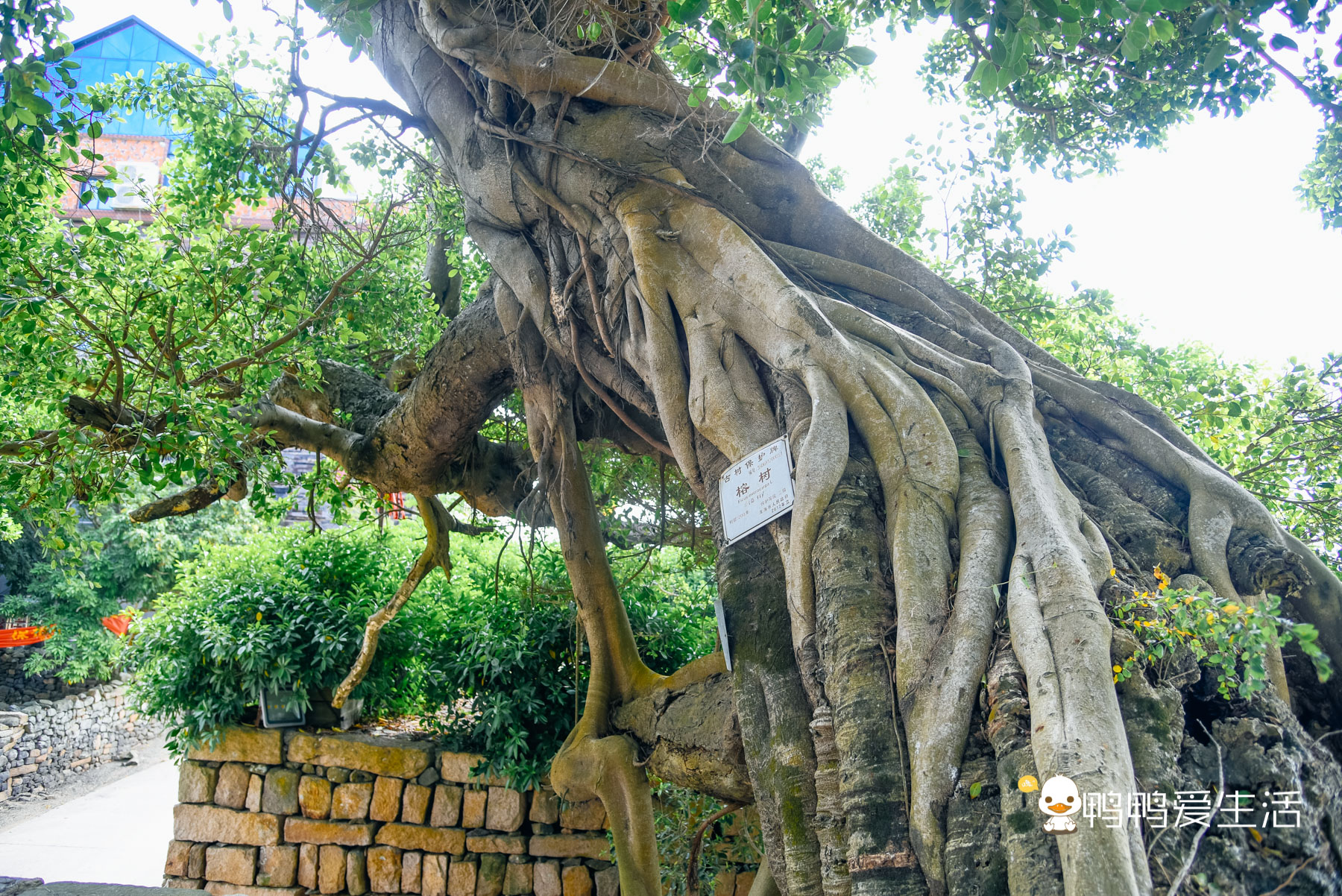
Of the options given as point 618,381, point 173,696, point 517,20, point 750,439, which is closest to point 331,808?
point 173,696

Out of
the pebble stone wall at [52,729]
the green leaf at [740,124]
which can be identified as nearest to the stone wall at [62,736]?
the pebble stone wall at [52,729]

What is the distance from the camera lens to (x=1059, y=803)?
4.80 ft

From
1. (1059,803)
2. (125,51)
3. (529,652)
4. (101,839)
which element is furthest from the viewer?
(125,51)

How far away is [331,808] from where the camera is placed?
5770 mm

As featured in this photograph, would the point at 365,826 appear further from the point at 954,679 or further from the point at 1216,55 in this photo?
the point at 1216,55

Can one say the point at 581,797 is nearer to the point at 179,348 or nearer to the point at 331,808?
the point at 179,348

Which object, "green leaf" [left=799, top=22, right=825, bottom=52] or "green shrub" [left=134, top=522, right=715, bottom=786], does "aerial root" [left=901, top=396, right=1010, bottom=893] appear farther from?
"green shrub" [left=134, top=522, right=715, bottom=786]

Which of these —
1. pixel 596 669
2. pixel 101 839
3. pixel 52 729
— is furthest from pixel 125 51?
pixel 596 669

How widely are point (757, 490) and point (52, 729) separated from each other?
1275 centimetres

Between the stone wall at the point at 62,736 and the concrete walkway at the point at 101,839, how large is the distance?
0.72 meters

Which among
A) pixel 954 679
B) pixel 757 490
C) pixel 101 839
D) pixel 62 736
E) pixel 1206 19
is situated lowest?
pixel 101 839

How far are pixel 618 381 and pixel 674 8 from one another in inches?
72.3

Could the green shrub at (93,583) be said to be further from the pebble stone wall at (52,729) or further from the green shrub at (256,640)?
the green shrub at (256,640)

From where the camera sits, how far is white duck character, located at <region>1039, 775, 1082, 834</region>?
56.7 inches
